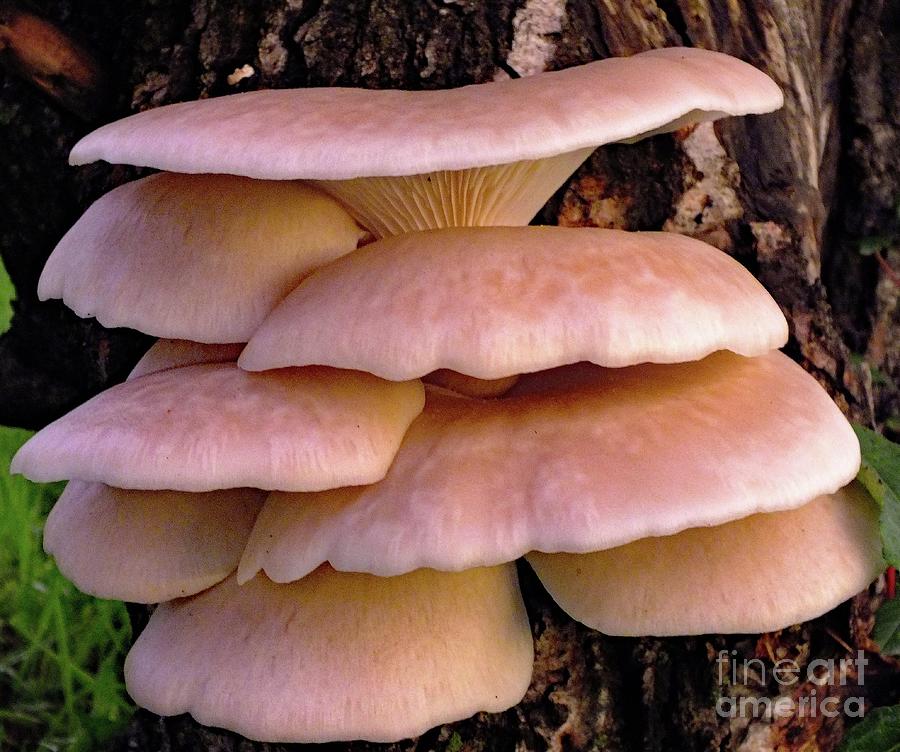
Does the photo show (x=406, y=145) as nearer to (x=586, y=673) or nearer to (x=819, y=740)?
(x=586, y=673)

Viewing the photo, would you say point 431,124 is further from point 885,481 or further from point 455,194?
point 885,481

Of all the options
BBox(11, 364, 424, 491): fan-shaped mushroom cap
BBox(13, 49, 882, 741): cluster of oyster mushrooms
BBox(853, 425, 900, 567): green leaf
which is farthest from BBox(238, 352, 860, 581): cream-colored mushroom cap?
BBox(853, 425, 900, 567): green leaf

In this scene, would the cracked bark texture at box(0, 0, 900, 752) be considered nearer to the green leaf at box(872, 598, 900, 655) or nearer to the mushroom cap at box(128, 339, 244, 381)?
the green leaf at box(872, 598, 900, 655)

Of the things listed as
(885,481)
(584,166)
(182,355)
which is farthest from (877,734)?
(182,355)

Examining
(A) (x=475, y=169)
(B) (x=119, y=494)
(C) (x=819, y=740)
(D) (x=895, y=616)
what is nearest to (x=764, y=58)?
(A) (x=475, y=169)

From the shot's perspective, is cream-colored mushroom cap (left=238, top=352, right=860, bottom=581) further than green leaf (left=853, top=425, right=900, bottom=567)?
No

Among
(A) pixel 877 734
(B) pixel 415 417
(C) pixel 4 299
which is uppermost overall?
(C) pixel 4 299
